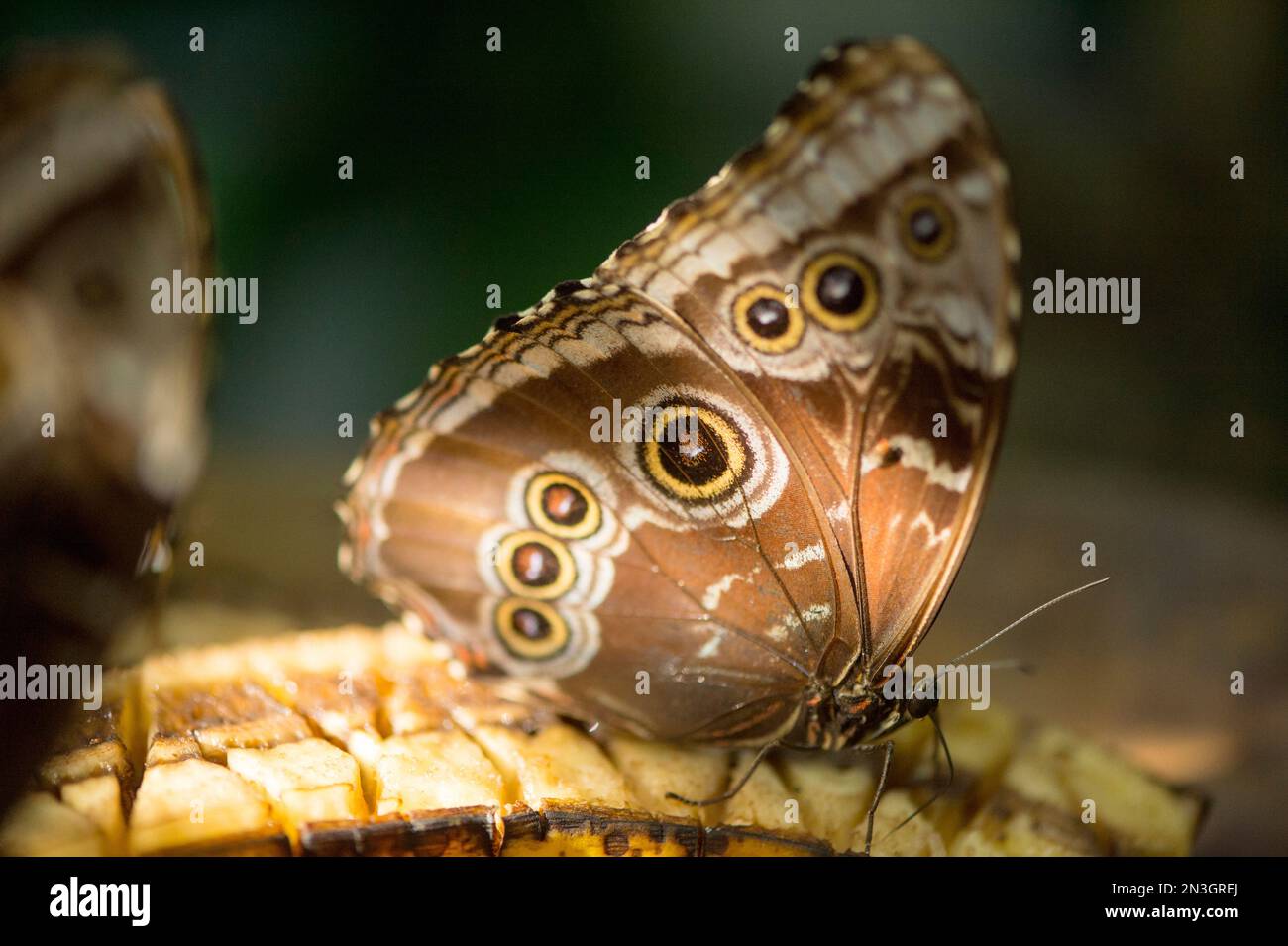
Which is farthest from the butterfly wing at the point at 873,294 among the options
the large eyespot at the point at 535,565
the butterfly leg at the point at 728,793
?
the large eyespot at the point at 535,565

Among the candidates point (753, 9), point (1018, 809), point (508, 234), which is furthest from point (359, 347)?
point (1018, 809)

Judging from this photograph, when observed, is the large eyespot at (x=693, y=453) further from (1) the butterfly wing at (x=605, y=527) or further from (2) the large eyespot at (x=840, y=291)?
(2) the large eyespot at (x=840, y=291)

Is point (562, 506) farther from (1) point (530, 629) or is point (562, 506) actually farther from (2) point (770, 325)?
(2) point (770, 325)

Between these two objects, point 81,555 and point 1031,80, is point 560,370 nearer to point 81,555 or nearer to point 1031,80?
point 81,555

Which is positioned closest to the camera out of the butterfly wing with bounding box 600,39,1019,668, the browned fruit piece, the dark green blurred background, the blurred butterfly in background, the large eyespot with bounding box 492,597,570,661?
the blurred butterfly in background

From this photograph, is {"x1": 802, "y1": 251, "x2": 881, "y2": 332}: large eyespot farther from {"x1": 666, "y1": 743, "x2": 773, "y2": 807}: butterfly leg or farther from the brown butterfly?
{"x1": 666, "y1": 743, "x2": 773, "y2": 807}: butterfly leg

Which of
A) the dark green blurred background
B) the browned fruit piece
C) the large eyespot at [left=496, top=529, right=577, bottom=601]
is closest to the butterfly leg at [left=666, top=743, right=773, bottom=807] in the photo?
the browned fruit piece
